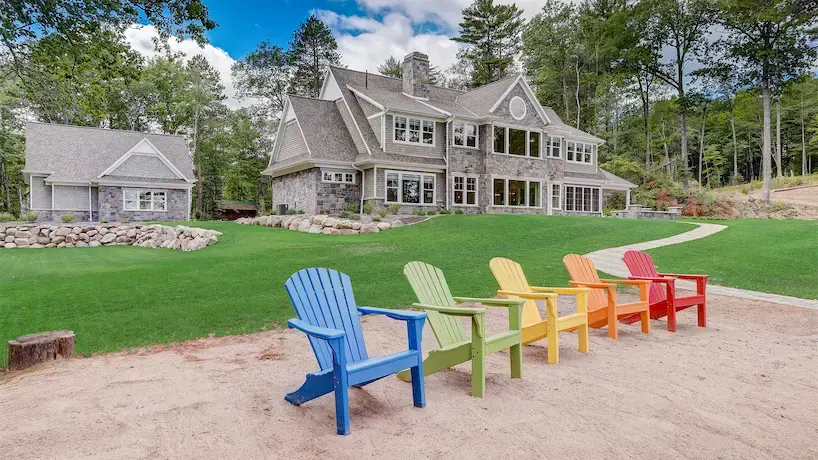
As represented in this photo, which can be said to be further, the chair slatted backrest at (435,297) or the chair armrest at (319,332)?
the chair slatted backrest at (435,297)

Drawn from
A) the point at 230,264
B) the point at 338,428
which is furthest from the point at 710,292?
the point at 230,264

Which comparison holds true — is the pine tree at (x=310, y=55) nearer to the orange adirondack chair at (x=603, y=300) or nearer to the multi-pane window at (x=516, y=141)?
the multi-pane window at (x=516, y=141)

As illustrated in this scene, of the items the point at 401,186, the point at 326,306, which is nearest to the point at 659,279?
the point at 326,306

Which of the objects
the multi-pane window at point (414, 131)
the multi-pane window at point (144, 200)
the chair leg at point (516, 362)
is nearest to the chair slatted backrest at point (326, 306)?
the chair leg at point (516, 362)

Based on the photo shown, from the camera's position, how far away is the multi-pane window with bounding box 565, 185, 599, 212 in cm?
2638

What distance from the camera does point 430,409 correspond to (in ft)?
10.8

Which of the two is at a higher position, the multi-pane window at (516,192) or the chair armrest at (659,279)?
the multi-pane window at (516,192)

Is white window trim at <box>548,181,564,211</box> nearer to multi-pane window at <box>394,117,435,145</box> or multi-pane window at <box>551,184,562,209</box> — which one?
multi-pane window at <box>551,184,562,209</box>

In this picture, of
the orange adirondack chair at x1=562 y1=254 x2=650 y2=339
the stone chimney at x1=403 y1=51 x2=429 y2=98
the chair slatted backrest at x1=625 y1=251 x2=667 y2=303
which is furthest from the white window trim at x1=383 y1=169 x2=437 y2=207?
the orange adirondack chair at x1=562 y1=254 x2=650 y2=339

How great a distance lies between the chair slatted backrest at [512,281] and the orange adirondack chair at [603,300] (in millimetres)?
662

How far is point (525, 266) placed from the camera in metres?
10.7

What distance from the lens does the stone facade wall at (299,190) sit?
67.0 ft

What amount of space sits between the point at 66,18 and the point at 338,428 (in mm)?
6842

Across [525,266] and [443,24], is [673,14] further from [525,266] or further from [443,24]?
[525,266]
